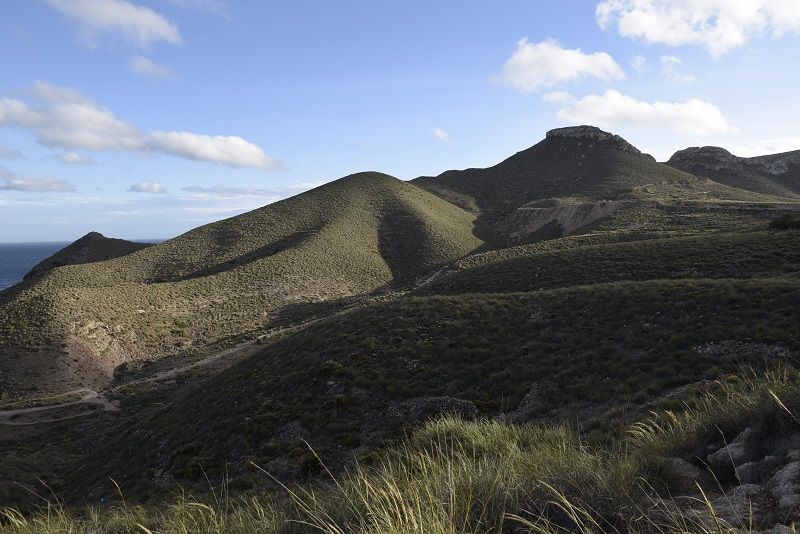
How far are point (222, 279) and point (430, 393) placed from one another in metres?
46.6

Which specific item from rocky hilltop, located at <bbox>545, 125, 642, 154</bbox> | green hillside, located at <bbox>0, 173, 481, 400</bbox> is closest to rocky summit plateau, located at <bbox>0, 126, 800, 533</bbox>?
green hillside, located at <bbox>0, 173, 481, 400</bbox>

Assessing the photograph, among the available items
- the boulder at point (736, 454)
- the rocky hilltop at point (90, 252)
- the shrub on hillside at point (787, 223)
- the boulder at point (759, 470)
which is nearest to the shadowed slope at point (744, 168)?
the shrub on hillside at point (787, 223)

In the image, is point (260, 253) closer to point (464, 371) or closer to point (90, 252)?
point (90, 252)

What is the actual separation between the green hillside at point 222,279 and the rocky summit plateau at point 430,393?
0.37 metres

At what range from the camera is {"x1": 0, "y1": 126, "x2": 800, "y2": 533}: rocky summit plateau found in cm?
423

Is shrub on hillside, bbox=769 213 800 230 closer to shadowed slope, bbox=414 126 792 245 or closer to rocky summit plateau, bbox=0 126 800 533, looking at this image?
rocky summit plateau, bbox=0 126 800 533

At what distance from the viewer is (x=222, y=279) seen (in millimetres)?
55719

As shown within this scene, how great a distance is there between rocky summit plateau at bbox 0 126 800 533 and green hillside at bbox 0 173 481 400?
373 millimetres

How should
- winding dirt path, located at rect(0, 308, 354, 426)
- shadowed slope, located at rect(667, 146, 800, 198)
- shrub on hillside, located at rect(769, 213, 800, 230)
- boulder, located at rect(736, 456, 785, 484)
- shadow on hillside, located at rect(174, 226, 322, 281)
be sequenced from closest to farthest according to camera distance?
boulder, located at rect(736, 456, 785, 484), winding dirt path, located at rect(0, 308, 354, 426), shrub on hillside, located at rect(769, 213, 800, 230), shadow on hillside, located at rect(174, 226, 322, 281), shadowed slope, located at rect(667, 146, 800, 198)

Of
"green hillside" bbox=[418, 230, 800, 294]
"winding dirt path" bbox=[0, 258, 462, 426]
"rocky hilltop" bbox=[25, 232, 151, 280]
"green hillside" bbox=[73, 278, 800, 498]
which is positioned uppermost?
"rocky hilltop" bbox=[25, 232, 151, 280]

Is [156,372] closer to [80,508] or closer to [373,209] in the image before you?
[80,508]

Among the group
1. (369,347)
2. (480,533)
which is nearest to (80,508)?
(369,347)

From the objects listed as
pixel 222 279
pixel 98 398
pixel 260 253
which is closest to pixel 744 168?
pixel 260 253

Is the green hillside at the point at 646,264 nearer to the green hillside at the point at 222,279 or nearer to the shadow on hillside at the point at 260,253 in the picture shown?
the green hillside at the point at 222,279
